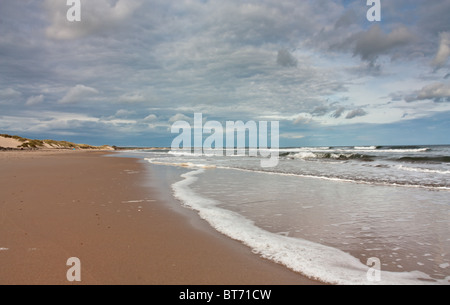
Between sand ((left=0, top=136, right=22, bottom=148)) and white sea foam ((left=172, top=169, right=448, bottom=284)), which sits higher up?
sand ((left=0, top=136, right=22, bottom=148))

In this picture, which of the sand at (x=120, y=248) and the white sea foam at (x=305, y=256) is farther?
the white sea foam at (x=305, y=256)

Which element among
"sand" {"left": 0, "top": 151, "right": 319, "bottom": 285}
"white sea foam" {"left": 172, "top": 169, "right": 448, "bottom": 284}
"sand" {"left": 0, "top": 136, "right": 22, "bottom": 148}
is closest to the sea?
"white sea foam" {"left": 172, "top": 169, "right": 448, "bottom": 284}

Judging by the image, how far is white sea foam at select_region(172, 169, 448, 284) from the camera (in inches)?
130

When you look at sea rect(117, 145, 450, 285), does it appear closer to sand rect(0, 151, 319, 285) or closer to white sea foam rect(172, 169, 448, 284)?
white sea foam rect(172, 169, 448, 284)

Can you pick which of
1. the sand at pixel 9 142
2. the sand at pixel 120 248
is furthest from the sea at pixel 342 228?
the sand at pixel 9 142

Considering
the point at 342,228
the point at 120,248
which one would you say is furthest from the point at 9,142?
the point at 342,228

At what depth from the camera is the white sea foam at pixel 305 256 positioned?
10.8ft

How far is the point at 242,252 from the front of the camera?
4.10 metres

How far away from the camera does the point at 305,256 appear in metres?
3.91

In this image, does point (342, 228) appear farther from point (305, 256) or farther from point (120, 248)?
point (120, 248)

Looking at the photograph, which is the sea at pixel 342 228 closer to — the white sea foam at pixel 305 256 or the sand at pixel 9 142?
the white sea foam at pixel 305 256

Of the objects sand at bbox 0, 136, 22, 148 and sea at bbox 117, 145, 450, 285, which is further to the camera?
sand at bbox 0, 136, 22, 148
